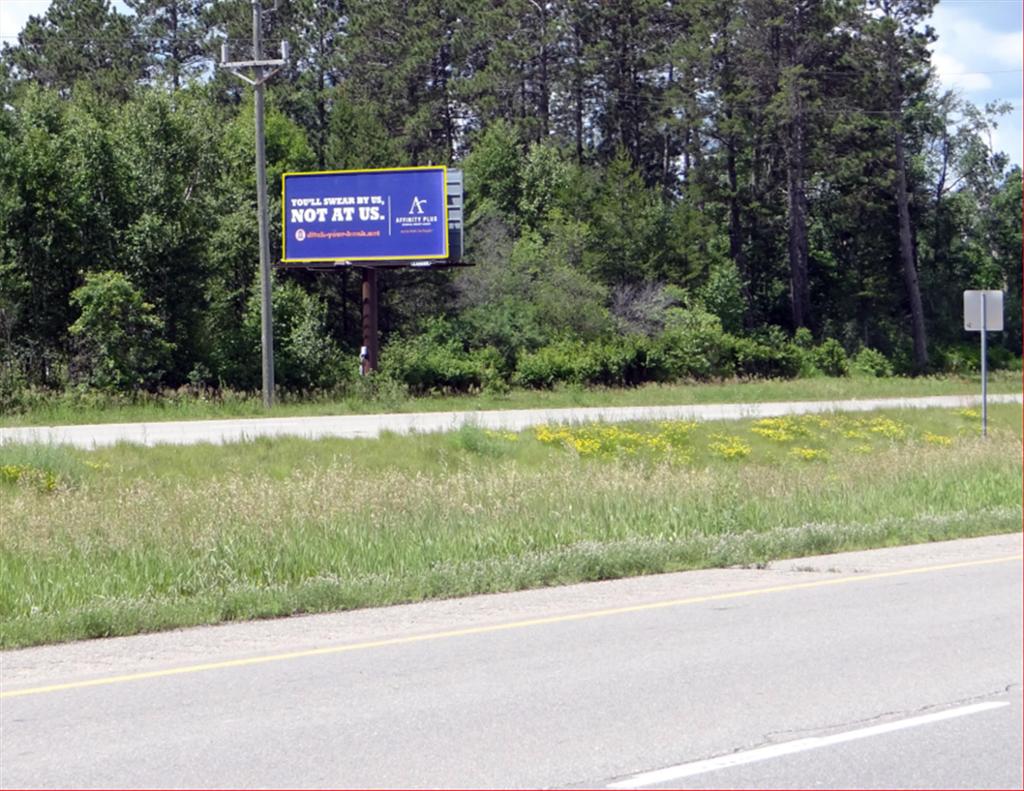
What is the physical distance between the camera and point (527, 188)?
195 feet

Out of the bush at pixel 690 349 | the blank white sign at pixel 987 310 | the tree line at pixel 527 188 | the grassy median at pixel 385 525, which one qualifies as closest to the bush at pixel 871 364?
the tree line at pixel 527 188

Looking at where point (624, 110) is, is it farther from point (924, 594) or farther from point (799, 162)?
point (924, 594)

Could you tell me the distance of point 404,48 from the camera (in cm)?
6284

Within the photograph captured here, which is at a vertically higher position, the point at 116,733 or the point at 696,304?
the point at 696,304

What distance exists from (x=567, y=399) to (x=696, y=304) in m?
16.9

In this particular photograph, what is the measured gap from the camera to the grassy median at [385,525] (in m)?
11.3

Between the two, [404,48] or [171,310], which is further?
[404,48]

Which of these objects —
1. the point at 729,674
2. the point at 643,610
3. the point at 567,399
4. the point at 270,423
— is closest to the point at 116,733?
the point at 729,674

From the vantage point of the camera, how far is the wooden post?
4238 cm

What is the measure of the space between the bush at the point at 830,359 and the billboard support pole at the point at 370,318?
73.4ft

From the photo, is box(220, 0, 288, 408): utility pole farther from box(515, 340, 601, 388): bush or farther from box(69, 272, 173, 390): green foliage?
box(515, 340, 601, 388): bush

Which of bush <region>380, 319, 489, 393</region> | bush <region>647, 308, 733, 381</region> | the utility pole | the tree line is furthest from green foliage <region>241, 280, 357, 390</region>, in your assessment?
bush <region>647, 308, 733, 381</region>

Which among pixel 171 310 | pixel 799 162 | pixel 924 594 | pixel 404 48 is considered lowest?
pixel 924 594

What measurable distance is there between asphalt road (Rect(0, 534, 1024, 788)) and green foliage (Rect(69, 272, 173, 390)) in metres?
29.1
